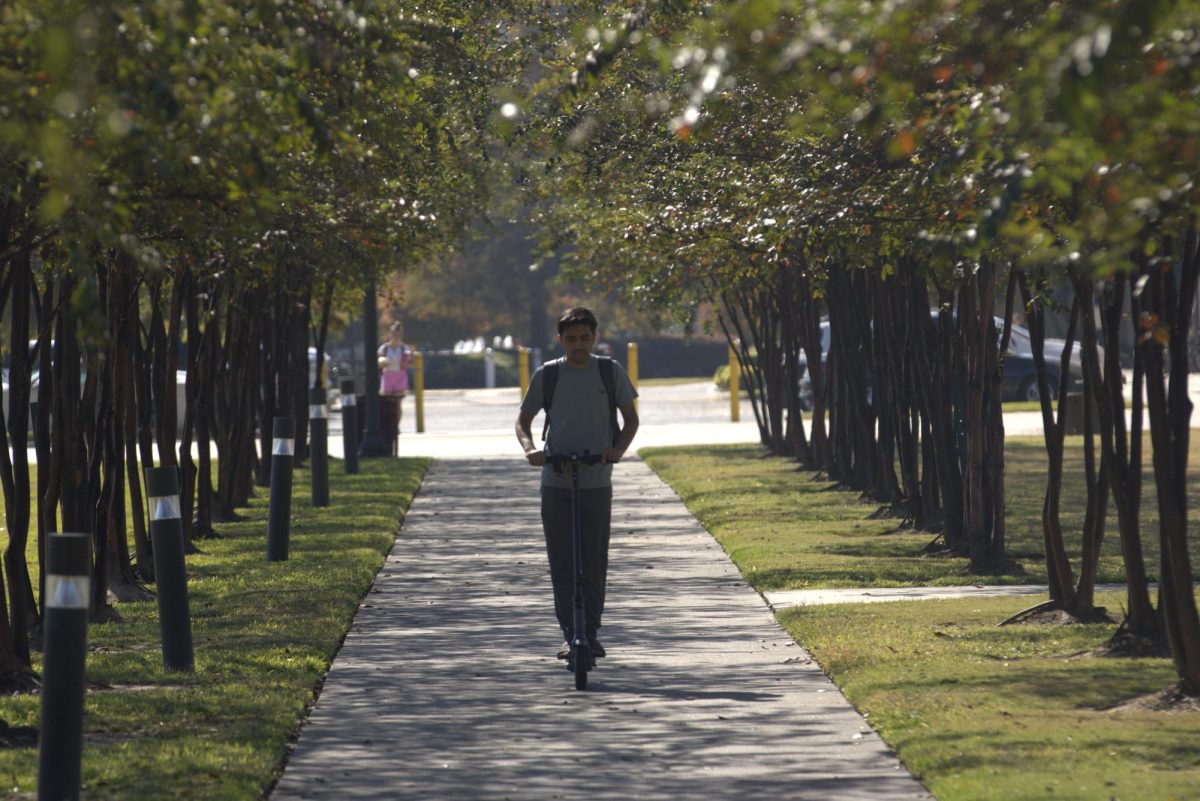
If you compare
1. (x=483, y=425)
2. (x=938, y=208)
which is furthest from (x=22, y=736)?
(x=483, y=425)

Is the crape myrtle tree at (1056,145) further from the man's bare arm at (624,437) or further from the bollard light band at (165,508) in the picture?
the bollard light band at (165,508)

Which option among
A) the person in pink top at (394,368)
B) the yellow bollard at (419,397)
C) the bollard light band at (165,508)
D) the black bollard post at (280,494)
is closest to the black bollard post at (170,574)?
the bollard light band at (165,508)

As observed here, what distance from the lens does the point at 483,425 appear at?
38312 millimetres

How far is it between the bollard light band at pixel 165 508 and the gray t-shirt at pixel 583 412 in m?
1.85

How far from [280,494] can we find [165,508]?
5069 mm

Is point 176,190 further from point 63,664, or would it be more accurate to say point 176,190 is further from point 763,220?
point 763,220

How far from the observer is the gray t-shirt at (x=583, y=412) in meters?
9.80

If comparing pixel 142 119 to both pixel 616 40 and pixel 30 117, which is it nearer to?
pixel 30 117

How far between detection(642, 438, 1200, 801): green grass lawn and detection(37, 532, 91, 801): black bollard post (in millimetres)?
2833

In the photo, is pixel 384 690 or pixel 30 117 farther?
pixel 384 690

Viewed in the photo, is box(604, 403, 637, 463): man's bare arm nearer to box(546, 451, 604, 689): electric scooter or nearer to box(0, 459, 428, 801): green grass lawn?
box(546, 451, 604, 689): electric scooter

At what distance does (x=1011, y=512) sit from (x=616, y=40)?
40.9 ft

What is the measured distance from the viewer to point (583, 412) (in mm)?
9797

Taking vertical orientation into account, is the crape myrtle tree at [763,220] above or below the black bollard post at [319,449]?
above
